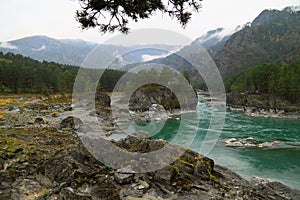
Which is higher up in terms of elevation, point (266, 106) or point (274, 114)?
point (266, 106)

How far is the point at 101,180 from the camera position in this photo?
43.5 ft

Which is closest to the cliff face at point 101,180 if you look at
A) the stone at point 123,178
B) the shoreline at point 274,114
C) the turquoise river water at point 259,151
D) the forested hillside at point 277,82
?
the stone at point 123,178

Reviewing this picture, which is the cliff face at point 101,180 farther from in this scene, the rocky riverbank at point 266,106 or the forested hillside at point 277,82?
the forested hillside at point 277,82

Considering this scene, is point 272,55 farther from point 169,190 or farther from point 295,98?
point 169,190

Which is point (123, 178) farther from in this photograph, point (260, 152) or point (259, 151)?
point (259, 151)

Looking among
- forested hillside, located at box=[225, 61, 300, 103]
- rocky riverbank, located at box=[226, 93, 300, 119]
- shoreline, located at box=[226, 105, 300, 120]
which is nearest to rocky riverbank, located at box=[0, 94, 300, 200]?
shoreline, located at box=[226, 105, 300, 120]

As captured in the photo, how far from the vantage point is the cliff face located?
1194cm

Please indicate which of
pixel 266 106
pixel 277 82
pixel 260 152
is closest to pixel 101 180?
pixel 260 152

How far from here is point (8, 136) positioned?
21.0m

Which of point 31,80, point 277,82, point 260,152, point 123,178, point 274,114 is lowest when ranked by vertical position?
point 260,152

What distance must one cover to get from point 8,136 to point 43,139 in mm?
2856

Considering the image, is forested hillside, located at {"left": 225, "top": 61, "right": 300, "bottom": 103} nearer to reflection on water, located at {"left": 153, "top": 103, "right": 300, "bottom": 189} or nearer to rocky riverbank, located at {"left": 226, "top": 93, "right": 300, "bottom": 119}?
rocky riverbank, located at {"left": 226, "top": 93, "right": 300, "bottom": 119}

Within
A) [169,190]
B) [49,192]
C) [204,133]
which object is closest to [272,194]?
[169,190]

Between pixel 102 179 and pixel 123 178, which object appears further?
pixel 123 178
